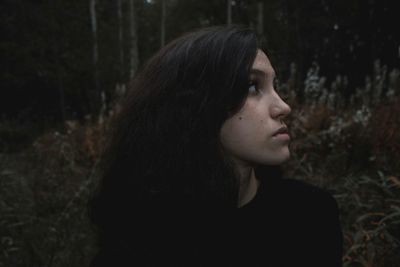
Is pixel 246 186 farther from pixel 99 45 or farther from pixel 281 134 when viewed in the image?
pixel 99 45

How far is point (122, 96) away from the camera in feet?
6.60

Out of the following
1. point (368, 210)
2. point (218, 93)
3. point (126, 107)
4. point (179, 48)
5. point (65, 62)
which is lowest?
point (65, 62)

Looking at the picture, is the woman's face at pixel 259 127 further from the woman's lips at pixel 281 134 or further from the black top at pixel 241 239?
the black top at pixel 241 239

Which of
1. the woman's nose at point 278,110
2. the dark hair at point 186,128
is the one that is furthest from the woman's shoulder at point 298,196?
the woman's nose at point 278,110

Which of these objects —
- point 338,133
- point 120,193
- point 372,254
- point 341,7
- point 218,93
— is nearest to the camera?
point 218,93

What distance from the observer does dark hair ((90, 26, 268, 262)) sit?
1.36 metres

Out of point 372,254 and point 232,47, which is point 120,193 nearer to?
point 232,47

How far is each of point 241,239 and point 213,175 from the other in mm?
212

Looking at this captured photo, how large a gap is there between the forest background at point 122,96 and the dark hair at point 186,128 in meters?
0.34

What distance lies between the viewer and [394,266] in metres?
2.23

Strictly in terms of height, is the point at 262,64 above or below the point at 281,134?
above

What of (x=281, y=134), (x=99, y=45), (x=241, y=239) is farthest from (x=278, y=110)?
(x=99, y=45)

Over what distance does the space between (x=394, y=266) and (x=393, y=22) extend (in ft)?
32.5

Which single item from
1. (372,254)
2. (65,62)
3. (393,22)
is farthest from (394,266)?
(65,62)
